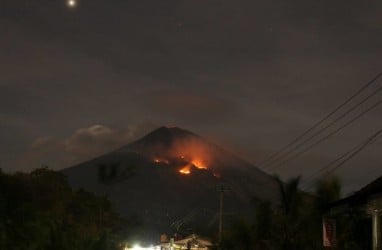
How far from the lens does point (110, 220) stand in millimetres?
61875

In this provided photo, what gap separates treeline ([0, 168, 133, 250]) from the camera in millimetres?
30281

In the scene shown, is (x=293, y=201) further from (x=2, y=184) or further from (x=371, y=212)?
(x=2, y=184)

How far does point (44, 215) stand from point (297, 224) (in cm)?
1545

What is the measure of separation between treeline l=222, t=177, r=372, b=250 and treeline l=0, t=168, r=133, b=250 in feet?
26.7

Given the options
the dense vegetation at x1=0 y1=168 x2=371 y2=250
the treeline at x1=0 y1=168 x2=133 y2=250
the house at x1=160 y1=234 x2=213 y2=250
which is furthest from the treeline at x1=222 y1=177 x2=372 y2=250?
the treeline at x1=0 y1=168 x2=133 y2=250

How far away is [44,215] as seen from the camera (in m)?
34.9

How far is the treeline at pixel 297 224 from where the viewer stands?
20.8 m

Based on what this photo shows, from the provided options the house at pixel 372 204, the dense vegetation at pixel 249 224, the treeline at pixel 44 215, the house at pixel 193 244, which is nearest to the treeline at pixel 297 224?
the dense vegetation at pixel 249 224

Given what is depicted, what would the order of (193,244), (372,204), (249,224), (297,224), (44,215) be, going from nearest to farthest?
(372,204) < (297,224) < (249,224) < (44,215) < (193,244)

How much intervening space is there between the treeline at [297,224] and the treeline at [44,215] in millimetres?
8129

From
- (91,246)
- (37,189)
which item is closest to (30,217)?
(91,246)

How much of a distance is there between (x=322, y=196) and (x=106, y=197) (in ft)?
136

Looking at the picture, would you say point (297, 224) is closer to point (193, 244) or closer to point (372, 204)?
point (372, 204)

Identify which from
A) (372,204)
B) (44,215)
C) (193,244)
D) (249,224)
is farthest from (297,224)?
(193,244)
